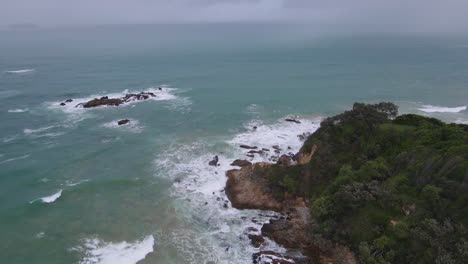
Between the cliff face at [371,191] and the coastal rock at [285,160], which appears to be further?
the coastal rock at [285,160]

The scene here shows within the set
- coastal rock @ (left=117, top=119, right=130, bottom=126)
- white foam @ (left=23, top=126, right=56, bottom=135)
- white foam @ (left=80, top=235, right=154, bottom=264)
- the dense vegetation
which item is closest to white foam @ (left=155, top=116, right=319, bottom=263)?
white foam @ (left=80, top=235, right=154, bottom=264)

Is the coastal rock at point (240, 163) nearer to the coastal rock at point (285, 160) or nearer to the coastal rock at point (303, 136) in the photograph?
the coastal rock at point (285, 160)

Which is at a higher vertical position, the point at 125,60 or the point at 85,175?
the point at 125,60

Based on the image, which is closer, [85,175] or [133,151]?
[85,175]

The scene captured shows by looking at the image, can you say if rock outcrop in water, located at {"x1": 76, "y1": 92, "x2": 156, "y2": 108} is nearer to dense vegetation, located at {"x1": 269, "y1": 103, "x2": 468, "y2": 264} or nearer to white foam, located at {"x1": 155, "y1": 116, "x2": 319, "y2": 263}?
white foam, located at {"x1": 155, "y1": 116, "x2": 319, "y2": 263}

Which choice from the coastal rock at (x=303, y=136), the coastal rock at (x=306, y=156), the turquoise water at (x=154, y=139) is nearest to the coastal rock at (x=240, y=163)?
the turquoise water at (x=154, y=139)

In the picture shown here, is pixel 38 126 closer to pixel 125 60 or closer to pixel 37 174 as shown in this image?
pixel 37 174

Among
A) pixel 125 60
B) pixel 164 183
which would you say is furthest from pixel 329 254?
pixel 125 60

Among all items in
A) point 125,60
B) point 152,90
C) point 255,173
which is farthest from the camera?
point 125,60
